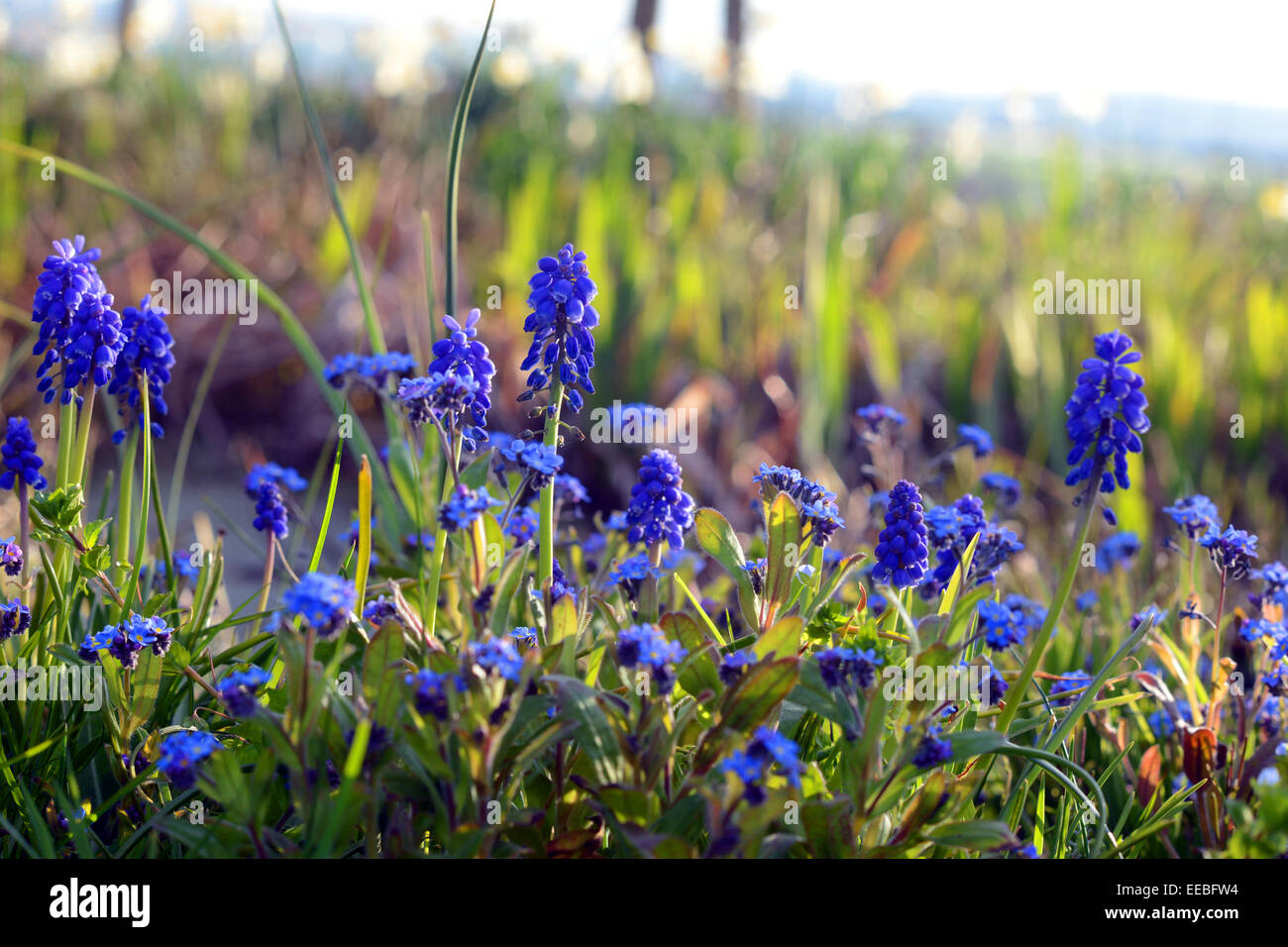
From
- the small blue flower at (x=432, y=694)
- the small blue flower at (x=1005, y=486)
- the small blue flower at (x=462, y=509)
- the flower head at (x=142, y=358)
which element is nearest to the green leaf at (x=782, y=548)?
the small blue flower at (x=462, y=509)

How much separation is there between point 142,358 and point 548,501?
2.56 ft

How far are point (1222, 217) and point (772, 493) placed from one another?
1034 centimetres

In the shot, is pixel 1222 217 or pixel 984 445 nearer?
pixel 984 445

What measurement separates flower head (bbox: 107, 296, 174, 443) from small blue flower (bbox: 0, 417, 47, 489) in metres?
0.15

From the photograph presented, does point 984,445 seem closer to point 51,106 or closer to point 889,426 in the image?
point 889,426

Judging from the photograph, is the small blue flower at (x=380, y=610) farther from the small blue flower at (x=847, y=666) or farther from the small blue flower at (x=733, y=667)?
the small blue flower at (x=847, y=666)

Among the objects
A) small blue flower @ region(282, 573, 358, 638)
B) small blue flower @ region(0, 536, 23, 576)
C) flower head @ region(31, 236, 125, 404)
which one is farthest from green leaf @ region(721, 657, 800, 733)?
small blue flower @ region(0, 536, 23, 576)

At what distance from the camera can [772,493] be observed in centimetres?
195

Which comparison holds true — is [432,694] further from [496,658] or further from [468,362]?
[468,362]

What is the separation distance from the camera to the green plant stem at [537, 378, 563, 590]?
1749 mm

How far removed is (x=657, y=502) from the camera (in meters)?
1.81

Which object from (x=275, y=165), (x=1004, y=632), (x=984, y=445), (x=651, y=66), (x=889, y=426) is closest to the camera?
(x=1004, y=632)

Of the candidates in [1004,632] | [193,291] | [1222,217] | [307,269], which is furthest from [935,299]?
[1222,217]

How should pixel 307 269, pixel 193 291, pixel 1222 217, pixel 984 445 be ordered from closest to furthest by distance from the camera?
pixel 984 445 < pixel 193 291 < pixel 307 269 < pixel 1222 217
